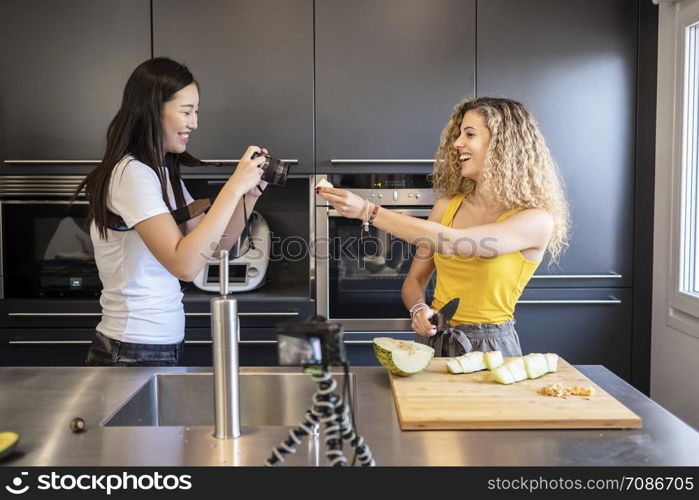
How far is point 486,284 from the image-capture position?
1.69 m

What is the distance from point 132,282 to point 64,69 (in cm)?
148

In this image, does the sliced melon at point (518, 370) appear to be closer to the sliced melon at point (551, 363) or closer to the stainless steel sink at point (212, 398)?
the sliced melon at point (551, 363)

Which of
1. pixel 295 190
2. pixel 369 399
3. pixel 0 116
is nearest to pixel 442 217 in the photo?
pixel 369 399

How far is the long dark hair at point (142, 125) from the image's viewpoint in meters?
1.55

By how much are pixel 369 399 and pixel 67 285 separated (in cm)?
190

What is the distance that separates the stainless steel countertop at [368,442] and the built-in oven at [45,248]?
156 centimetres

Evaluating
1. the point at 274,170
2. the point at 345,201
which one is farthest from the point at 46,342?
the point at 345,201

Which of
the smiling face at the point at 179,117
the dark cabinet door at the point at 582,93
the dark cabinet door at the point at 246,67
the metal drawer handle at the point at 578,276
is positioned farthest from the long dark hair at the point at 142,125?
the metal drawer handle at the point at 578,276

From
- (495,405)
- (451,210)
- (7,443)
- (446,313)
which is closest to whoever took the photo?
(7,443)

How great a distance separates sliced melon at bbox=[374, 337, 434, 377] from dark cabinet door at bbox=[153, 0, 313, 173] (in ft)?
4.77

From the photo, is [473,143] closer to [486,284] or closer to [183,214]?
[486,284]

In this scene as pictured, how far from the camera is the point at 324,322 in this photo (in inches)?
32.2

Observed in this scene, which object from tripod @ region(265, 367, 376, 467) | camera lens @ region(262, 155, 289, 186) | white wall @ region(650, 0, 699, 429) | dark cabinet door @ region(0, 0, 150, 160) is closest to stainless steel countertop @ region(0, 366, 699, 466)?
tripod @ region(265, 367, 376, 467)
